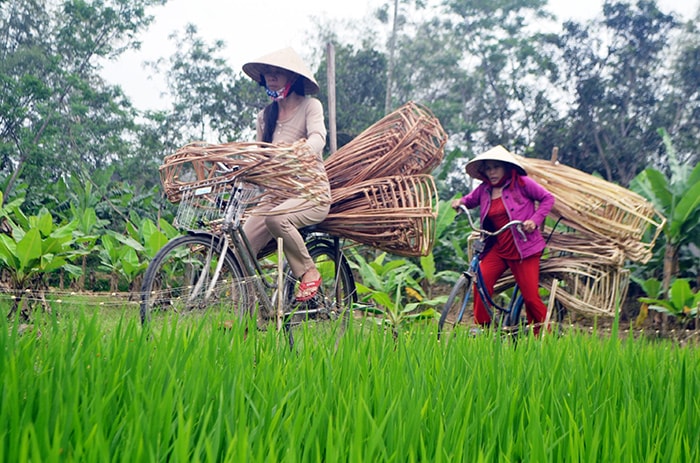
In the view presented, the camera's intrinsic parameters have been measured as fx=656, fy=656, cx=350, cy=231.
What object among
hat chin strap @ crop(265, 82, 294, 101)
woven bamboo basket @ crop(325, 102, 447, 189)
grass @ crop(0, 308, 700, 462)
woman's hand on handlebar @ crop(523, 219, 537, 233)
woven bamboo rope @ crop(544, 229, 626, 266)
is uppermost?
hat chin strap @ crop(265, 82, 294, 101)

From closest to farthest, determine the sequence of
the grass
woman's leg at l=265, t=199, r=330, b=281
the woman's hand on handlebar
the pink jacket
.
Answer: the grass
woman's leg at l=265, t=199, r=330, b=281
the woman's hand on handlebar
the pink jacket

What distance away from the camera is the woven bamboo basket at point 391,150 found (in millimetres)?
3295

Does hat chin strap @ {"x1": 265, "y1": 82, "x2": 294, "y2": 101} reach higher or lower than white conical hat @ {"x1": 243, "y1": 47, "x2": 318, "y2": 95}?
lower

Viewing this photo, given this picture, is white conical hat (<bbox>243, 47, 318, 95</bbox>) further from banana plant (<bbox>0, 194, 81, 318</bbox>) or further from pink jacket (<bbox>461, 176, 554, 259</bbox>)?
banana plant (<bbox>0, 194, 81, 318</bbox>)

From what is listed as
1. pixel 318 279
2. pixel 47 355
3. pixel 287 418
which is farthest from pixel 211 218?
pixel 287 418

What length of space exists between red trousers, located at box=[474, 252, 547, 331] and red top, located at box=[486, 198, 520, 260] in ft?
0.14

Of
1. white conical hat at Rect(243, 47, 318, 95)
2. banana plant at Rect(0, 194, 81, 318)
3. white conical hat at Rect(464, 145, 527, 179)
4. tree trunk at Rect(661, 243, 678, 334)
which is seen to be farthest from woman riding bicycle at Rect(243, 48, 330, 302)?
tree trunk at Rect(661, 243, 678, 334)

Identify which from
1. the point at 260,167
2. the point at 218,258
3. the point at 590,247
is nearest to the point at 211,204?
the point at 218,258

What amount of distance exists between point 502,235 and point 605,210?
711 mm

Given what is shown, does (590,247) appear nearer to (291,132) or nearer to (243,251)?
(291,132)

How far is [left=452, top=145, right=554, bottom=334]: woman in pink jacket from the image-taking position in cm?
374

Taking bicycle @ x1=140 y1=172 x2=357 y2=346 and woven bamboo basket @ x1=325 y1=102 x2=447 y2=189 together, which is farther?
woven bamboo basket @ x1=325 y1=102 x2=447 y2=189

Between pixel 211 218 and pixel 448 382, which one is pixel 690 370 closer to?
pixel 448 382

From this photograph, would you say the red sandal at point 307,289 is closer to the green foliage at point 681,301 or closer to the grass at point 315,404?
the grass at point 315,404
